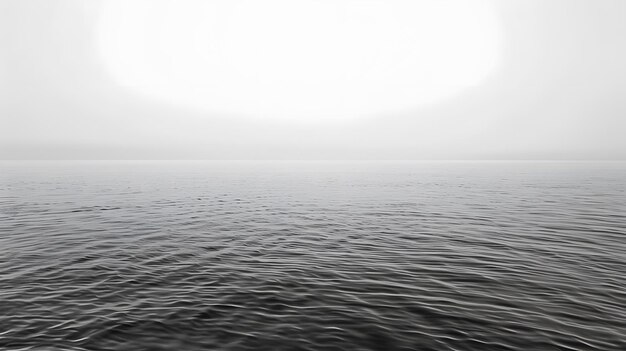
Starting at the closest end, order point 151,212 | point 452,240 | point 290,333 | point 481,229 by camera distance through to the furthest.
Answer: point 290,333 < point 452,240 < point 481,229 < point 151,212

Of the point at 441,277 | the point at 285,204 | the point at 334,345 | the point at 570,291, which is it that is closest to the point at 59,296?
the point at 334,345

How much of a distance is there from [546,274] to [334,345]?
12623 millimetres

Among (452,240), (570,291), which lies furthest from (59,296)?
(452,240)

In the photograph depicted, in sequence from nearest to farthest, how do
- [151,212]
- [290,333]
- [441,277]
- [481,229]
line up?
[290,333] → [441,277] → [481,229] → [151,212]

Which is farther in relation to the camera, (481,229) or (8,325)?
(481,229)

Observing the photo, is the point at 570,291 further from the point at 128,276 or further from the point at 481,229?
the point at 128,276

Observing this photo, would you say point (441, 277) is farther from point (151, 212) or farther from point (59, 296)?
point (151, 212)

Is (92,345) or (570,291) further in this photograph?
(570,291)

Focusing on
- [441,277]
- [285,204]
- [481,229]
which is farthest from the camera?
[285,204]

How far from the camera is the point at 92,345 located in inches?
414

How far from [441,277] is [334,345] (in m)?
8.36

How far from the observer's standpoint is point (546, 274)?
1720 cm

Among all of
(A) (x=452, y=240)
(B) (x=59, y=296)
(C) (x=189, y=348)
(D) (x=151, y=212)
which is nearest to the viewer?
(C) (x=189, y=348)

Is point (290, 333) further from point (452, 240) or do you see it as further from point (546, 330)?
point (452, 240)
